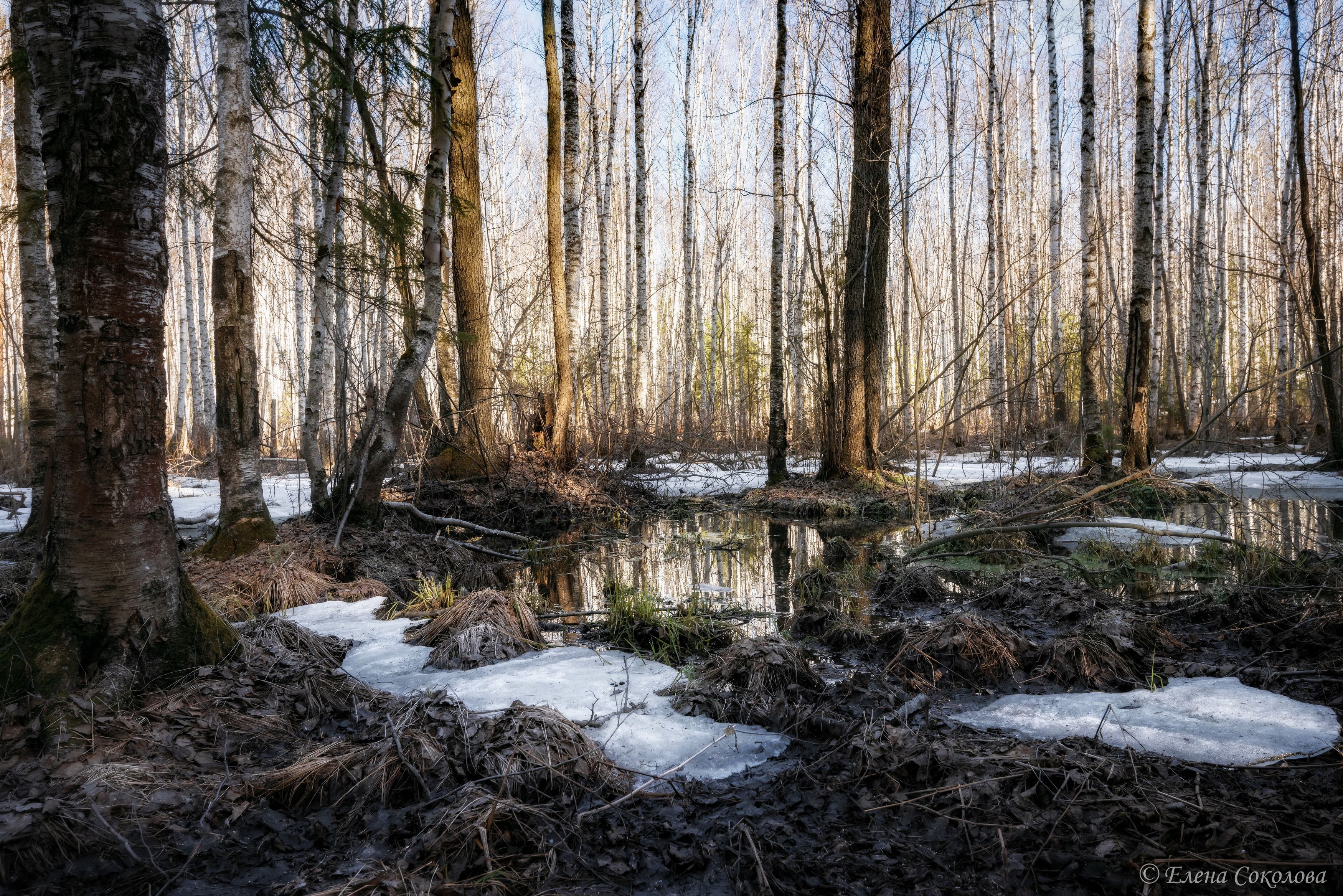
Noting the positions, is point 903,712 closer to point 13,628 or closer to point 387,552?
point 13,628

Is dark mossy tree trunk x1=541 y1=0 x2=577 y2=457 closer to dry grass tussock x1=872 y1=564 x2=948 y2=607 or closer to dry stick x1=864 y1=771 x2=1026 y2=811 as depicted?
dry grass tussock x1=872 y1=564 x2=948 y2=607

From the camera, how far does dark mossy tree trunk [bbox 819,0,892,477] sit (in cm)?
900

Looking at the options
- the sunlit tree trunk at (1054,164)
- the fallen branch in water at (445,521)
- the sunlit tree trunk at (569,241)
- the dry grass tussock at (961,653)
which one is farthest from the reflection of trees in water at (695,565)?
the sunlit tree trunk at (1054,164)

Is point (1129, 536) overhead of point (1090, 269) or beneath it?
beneath

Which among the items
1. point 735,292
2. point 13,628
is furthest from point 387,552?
point 735,292

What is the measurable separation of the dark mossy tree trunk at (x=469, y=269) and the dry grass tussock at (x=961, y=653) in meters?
6.05

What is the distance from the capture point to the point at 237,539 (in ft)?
16.6

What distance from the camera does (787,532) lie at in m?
7.59

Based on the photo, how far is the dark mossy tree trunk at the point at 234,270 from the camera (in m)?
4.74

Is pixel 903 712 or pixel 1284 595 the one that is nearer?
pixel 903 712

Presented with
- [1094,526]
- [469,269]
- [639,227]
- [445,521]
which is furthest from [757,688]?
[639,227]

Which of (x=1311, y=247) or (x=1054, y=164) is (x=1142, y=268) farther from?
(x=1054, y=164)

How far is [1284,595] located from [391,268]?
7.04 metres

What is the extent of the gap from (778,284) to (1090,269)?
15.3 ft
